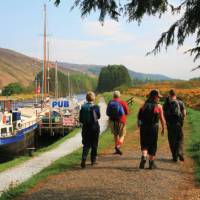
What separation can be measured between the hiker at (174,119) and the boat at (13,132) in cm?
1808

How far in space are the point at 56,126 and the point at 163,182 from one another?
101 ft

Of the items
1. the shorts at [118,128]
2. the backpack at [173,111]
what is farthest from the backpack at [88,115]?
the shorts at [118,128]

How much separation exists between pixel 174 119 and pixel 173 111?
0.23 metres

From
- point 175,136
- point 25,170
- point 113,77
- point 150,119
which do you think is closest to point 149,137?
point 150,119

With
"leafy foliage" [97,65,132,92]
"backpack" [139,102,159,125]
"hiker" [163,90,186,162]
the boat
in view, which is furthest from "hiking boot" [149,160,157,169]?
"leafy foliage" [97,65,132,92]

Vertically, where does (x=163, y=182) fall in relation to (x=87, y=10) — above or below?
below

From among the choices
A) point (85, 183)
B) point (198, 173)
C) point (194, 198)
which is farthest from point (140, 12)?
point (198, 173)

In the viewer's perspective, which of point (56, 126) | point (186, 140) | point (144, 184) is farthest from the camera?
point (56, 126)

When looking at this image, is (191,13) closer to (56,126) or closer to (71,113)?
(56,126)

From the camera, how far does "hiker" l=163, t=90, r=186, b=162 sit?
13.4 m

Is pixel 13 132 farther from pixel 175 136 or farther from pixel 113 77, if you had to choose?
pixel 113 77

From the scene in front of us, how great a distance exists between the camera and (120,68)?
18212 centimetres

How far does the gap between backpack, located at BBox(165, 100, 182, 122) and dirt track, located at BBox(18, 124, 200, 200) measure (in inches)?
48.4

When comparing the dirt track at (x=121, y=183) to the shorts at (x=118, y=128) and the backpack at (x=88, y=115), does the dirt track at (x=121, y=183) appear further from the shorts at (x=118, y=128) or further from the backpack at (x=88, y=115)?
the shorts at (x=118, y=128)
